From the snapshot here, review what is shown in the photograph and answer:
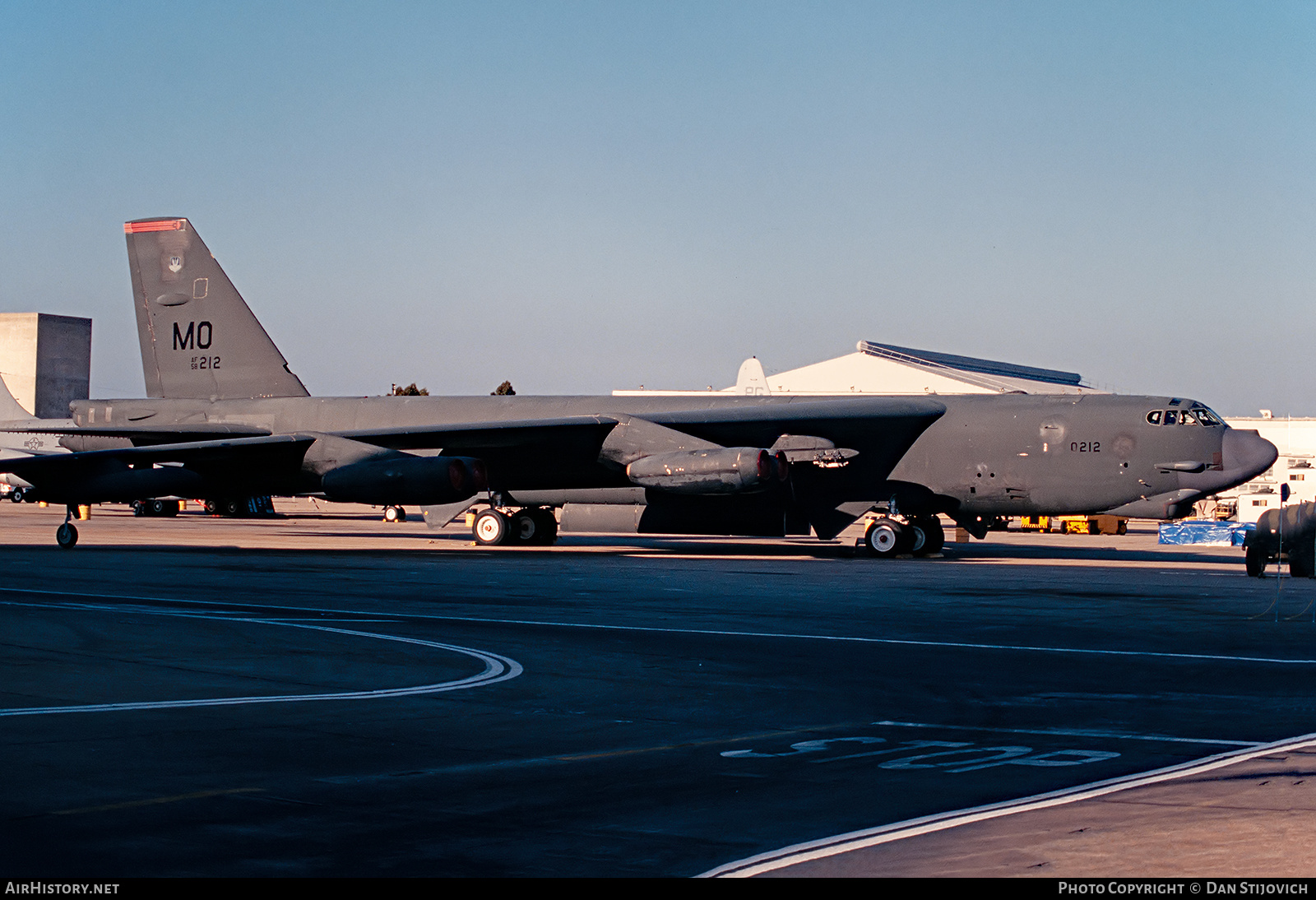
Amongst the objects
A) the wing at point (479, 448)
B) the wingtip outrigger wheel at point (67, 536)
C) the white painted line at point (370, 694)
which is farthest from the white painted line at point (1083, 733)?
the wingtip outrigger wheel at point (67, 536)

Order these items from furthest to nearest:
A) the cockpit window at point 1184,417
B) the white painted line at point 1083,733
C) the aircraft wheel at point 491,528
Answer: the aircraft wheel at point 491,528 < the cockpit window at point 1184,417 < the white painted line at point 1083,733

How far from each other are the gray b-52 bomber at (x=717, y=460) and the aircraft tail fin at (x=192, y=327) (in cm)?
79

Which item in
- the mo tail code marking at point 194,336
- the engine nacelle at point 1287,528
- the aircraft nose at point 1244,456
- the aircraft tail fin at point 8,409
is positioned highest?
the mo tail code marking at point 194,336

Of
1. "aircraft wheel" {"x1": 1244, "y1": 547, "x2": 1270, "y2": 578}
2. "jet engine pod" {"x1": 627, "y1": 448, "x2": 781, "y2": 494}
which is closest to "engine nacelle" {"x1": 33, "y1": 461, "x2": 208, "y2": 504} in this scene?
"jet engine pod" {"x1": 627, "y1": 448, "x2": 781, "y2": 494}

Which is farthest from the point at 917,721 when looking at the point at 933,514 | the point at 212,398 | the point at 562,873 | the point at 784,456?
the point at 212,398

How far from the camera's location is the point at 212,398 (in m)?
36.5

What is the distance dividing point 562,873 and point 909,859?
1.47 metres

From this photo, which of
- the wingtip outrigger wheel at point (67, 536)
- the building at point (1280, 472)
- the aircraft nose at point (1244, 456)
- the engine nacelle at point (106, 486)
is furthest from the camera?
the building at point (1280, 472)

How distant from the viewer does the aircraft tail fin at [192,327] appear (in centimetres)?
3562

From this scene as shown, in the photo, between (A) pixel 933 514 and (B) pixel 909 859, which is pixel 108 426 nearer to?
(A) pixel 933 514

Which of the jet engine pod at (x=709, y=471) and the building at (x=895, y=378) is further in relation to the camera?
the building at (x=895, y=378)

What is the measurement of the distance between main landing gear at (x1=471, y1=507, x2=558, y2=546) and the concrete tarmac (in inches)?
553

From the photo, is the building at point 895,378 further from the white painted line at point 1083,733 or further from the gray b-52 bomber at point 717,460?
the white painted line at point 1083,733

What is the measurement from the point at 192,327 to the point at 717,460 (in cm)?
1593
